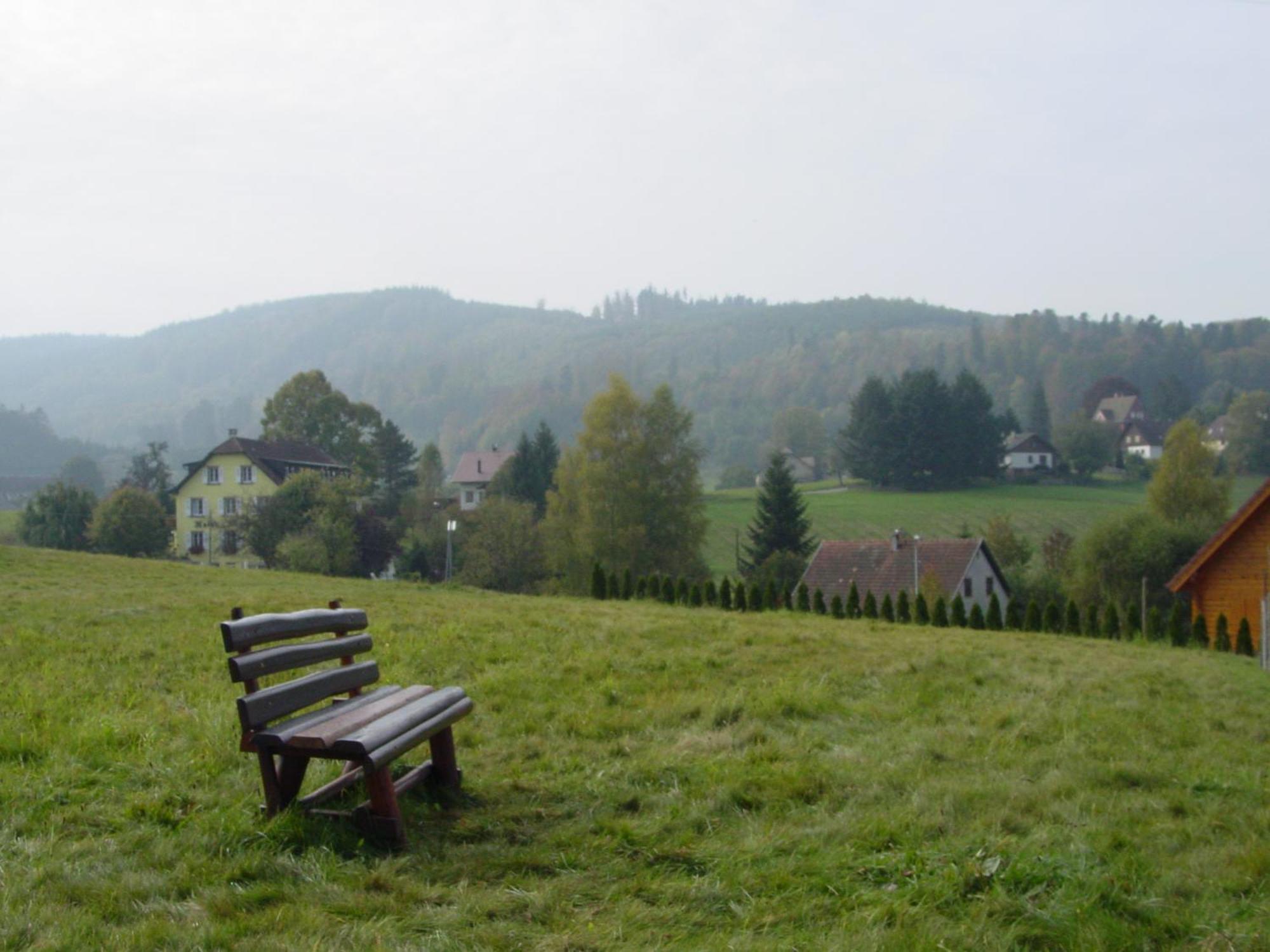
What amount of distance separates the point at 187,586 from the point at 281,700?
17.4 meters

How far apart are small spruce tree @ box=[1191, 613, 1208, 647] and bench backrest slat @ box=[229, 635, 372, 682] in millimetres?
24920

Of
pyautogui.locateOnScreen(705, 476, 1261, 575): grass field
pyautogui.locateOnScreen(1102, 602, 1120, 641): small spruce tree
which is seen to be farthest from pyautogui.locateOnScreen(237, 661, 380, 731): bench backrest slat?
pyautogui.locateOnScreen(705, 476, 1261, 575): grass field

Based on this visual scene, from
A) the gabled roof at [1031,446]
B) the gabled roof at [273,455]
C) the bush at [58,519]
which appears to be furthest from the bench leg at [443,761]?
the gabled roof at [1031,446]

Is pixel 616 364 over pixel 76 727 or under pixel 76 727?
over

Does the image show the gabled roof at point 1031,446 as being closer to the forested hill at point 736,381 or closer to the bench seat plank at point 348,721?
the forested hill at point 736,381

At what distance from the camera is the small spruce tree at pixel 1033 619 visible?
26.0 meters

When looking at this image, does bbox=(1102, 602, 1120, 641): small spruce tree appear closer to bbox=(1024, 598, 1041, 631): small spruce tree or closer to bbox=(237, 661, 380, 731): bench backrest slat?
bbox=(1024, 598, 1041, 631): small spruce tree

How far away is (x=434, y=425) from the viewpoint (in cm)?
16562

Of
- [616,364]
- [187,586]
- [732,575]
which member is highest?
[616,364]

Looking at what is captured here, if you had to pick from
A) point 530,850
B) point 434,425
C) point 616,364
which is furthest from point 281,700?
point 616,364

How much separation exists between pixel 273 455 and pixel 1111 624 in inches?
2039

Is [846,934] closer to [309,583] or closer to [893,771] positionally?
[893,771]

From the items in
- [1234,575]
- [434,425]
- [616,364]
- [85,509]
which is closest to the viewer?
[1234,575]

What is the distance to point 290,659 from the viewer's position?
5250mm
